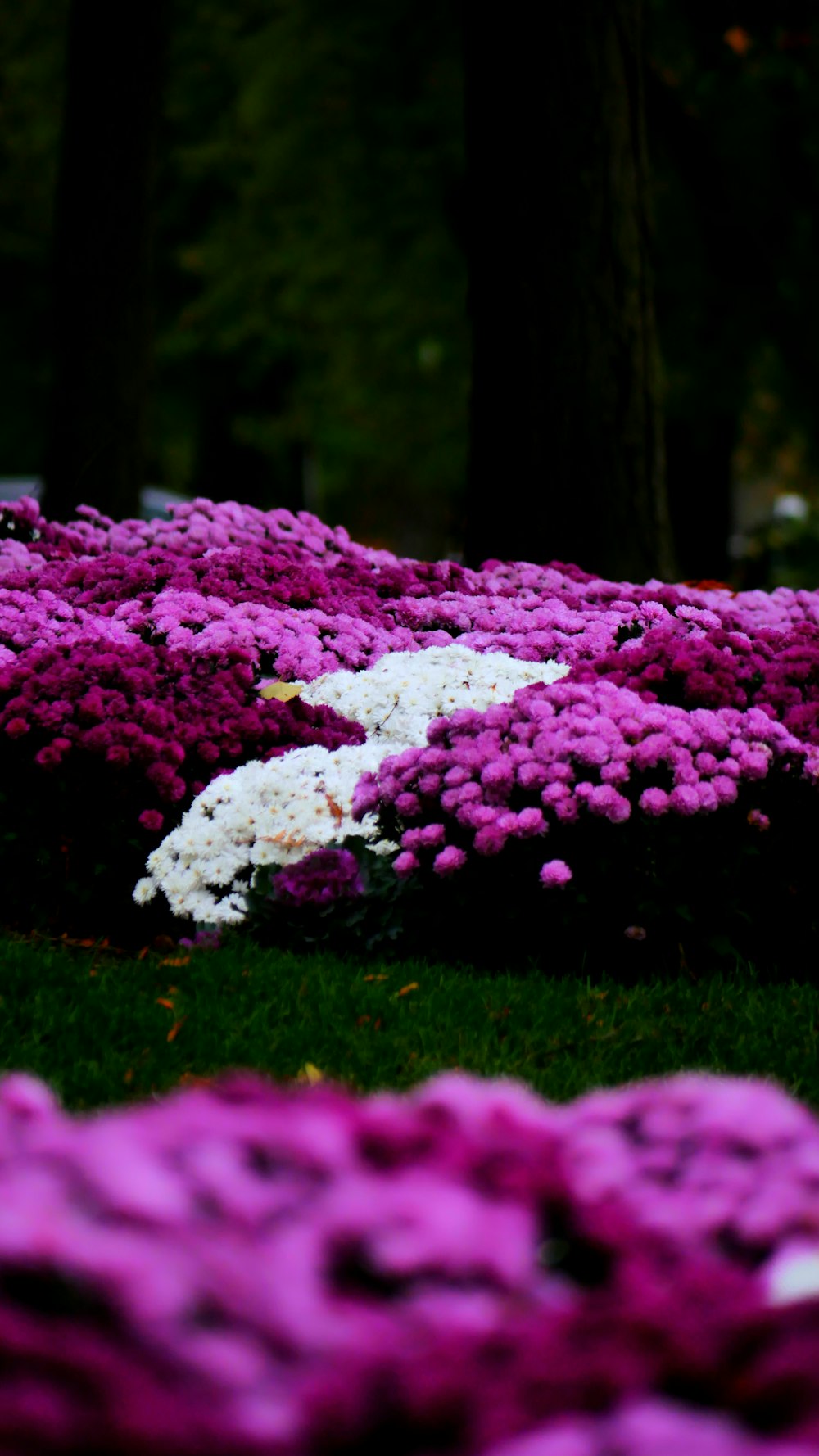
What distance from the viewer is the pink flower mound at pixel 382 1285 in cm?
125

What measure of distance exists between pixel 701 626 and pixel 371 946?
2.36m

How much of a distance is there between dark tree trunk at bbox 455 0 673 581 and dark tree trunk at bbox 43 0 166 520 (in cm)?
313

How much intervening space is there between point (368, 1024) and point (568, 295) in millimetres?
5642

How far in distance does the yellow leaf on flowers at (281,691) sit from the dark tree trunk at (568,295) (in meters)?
2.80

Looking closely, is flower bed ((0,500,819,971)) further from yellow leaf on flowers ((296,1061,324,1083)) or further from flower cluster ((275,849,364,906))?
yellow leaf on flowers ((296,1061,324,1083))

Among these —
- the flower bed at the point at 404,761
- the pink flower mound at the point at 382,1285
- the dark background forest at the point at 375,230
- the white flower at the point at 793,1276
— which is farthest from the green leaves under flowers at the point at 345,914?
the dark background forest at the point at 375,230

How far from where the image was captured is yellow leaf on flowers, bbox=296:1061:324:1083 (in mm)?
3830

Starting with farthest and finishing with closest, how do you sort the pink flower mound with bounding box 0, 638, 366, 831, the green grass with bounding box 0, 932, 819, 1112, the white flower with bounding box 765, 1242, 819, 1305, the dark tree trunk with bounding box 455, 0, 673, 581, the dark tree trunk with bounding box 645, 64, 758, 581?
1. the dark tree trunk with bounding box 645, 64, 758, 581
2. the dark tree trunk with bounding box 455, 0, 673, 581
3. the pink flower mound with bounding box 0, 638, 366, 831
4. the green grass with bounding box 0, 932, 819, 1112
5. the white flower with bounding box 765, 1242, 819, 1305

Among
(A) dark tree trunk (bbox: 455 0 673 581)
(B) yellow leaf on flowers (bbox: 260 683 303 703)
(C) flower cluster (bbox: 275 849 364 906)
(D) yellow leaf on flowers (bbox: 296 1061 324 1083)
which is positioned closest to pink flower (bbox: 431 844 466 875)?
(C) flower cluster (bbox: 275 849 364 906)

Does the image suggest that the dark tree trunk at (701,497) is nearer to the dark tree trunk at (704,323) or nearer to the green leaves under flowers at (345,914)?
the dark tree trunk at (704,323)

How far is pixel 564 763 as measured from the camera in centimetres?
523

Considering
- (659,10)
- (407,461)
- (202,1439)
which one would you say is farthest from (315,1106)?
(407,461)

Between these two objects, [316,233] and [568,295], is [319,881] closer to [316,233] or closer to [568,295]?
[568,295]

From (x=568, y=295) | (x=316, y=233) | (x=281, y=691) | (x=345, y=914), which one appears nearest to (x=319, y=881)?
(x=345, y=914)
